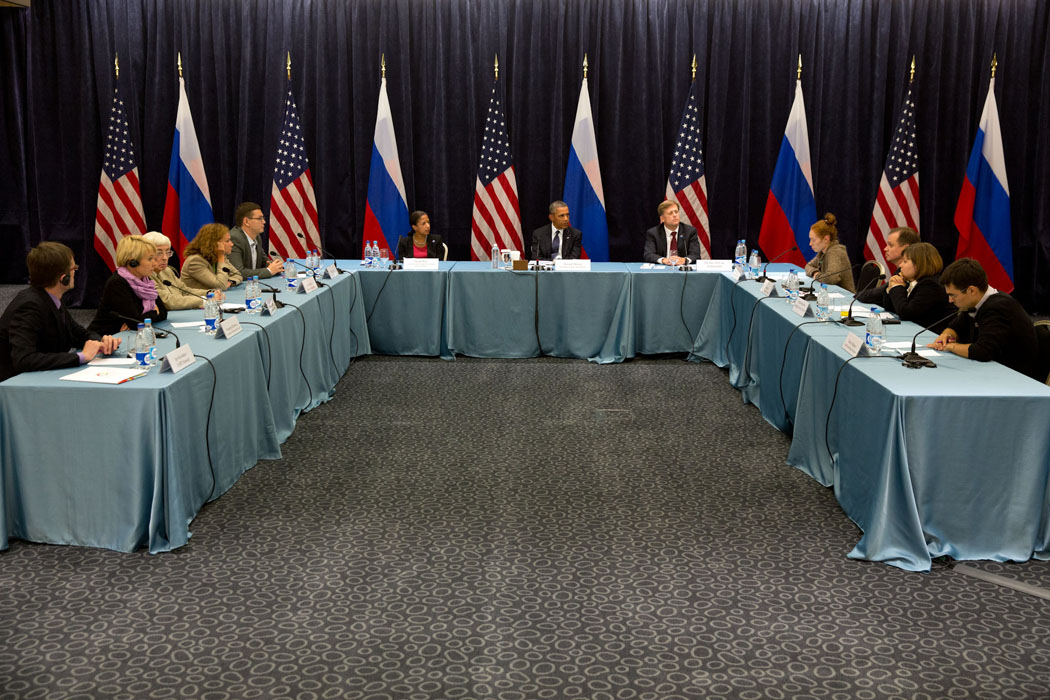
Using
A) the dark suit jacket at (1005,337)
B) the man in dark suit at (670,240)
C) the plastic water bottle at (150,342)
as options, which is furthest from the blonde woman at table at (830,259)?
the plastic water bottle at (150,342)

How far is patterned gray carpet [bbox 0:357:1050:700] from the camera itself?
8.87 ft

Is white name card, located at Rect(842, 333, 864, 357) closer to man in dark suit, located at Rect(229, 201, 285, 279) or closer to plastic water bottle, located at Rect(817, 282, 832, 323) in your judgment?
plastic water bottle, located at Rect(817, 282, 832, 323)

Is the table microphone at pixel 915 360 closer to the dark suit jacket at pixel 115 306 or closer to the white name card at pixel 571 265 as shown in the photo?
the white name card at pixel 571 265

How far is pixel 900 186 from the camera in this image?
861 cm

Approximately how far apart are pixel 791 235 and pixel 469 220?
3.10m

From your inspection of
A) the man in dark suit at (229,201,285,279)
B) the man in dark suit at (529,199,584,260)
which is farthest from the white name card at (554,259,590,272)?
the man in dark suit at (229,201,285,279)

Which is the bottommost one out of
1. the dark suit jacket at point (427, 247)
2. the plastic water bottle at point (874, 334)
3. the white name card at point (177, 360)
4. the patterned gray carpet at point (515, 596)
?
the patterned gray carpet at point (515, 596)

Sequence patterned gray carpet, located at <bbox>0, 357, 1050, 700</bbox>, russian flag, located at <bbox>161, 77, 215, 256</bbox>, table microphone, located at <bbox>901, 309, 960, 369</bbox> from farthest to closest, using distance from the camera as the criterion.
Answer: russian flag, located at <bbox>161, 77, 215, 256</bbox> → table microphone, located at <bbox>901, 309, 960, 369</bbox> → patterned gray carpet, located at <bbox>0, 357, 1050, 700</bbox>

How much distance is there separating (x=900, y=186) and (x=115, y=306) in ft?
22.6

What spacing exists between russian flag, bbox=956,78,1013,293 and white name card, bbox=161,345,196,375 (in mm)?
7405

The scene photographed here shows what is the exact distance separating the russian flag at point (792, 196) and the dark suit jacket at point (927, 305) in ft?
12.2

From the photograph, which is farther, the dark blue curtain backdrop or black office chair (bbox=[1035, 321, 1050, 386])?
the dark blue curtain backdrop

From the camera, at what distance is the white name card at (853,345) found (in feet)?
13.5

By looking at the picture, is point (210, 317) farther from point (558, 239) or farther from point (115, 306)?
point (558, 239)
